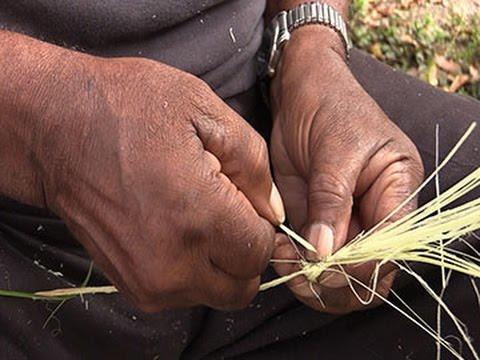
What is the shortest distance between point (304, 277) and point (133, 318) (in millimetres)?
290

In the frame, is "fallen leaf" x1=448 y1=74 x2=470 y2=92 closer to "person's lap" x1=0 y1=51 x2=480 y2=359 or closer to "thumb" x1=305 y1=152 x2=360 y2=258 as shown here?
"person's lap" x1=0 y1=51 x2=480 y2=359

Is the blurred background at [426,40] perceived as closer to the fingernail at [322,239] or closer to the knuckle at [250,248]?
the fingernail at [322,239]

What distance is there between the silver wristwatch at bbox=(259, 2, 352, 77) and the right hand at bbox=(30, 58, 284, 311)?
440 millimetres

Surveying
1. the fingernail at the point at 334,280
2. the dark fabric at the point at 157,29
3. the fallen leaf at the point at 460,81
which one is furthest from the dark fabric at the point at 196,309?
the fallen leaf at the point at 460,81

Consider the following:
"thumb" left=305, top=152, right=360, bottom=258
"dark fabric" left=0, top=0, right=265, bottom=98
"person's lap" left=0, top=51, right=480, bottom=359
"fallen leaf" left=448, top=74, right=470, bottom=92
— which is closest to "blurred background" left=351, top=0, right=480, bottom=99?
"fallen leaf" left=448, top=74, right=470, bottom=92

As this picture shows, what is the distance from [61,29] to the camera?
1.31m

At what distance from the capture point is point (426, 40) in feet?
8.79

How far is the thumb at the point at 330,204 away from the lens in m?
1.27

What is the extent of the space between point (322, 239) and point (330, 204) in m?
0.05

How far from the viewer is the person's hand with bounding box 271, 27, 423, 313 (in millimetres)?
1296

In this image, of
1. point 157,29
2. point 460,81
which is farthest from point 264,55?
point 460,81

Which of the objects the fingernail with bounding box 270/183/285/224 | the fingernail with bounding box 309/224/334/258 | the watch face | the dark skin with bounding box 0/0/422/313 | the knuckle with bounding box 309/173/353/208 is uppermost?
the dark skin with bounding box 0/0/422/313

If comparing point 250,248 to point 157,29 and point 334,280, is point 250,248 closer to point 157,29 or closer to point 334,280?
point 334,280

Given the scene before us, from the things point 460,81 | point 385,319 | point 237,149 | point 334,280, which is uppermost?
point 237,149
